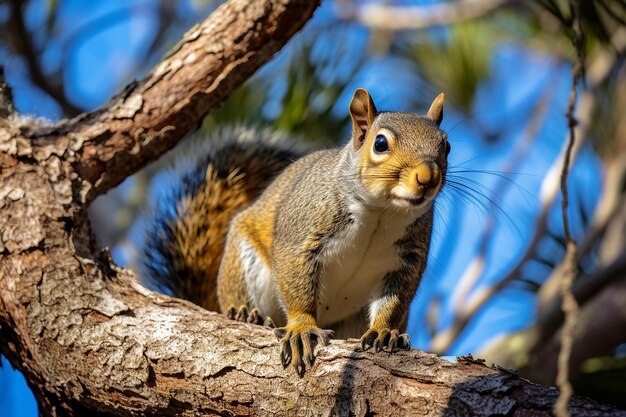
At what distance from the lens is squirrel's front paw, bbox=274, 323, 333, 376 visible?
6.46 feet

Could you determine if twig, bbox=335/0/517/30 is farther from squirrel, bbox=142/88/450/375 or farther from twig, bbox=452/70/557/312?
squirrel, bbox=142/88/450/375

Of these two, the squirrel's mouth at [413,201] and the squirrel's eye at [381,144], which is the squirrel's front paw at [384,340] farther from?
the squirrel's eye at [381,144]

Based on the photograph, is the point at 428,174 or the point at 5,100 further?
the point at 5,100

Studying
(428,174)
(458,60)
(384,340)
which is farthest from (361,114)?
(458,60)

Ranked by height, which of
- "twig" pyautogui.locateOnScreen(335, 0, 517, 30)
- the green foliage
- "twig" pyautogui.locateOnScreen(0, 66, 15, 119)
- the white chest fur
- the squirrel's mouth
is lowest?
the squirrel's mouth

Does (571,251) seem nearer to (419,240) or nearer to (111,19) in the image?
(419,240)

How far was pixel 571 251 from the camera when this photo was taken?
1.18 meters

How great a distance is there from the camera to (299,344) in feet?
6.61

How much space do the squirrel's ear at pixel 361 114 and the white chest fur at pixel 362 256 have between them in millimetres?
204

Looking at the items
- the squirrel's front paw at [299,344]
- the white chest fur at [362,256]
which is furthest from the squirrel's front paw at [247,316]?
the squirrel's front paw at [299,344]

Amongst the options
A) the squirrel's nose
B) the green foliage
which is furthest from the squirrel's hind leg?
the green foliage

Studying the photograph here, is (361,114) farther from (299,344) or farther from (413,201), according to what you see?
(299,344)

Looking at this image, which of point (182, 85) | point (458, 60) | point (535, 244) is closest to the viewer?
point (182, 85)

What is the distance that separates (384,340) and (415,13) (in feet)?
10.4
